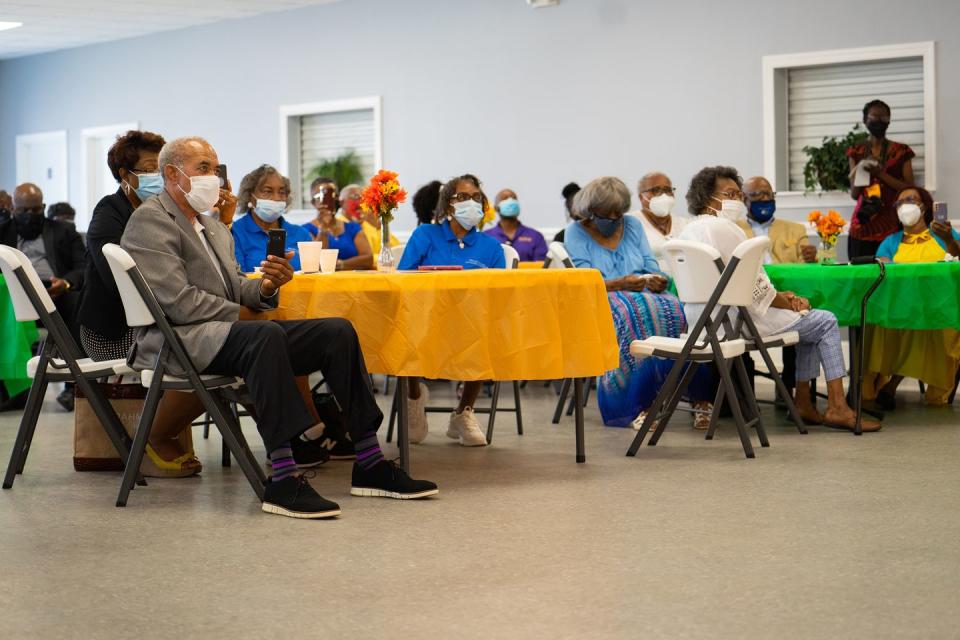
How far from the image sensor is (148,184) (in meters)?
4.42

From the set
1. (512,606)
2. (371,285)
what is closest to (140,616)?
(512,606)

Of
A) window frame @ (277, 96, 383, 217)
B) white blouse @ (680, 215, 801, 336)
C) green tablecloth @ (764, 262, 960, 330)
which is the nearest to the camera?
white blouse @ (680, 215, 801, 336)

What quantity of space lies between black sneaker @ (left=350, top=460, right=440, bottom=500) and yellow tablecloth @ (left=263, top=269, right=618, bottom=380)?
1.22 ft

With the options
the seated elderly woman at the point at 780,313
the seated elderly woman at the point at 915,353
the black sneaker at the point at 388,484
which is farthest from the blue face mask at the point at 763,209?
the black sneaker at the point at 388,484

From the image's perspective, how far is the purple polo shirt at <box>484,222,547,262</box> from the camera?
27.3 feet

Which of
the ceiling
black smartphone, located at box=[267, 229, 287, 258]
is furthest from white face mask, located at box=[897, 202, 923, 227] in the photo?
the ceiling

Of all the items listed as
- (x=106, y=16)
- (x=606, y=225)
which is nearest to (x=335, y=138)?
(x=106, y=16)

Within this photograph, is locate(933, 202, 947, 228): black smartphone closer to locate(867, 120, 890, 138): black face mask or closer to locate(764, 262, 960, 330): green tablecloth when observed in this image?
locate(764, 262, 960, 330): green tablecloth

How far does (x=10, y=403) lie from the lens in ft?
22.1

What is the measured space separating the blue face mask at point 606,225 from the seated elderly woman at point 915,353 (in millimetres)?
1455

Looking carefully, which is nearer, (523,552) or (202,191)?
(523,552)

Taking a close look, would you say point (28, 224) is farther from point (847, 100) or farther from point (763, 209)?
point (847, 100)

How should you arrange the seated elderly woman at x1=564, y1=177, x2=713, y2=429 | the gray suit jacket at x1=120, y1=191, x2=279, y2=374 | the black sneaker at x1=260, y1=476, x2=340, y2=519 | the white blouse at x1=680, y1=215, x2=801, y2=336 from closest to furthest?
1. the black sneaker at x1=260, y1=476, x2=340, y2=519
2. the gray suit jacket at x1=120, y1=191, x2=279, y2=374
3. the white blouse at x1=680, y1=215, x2=801, y2=336
4. the seated elderly woman at x1=564, y1=177, x2=713, y2=429

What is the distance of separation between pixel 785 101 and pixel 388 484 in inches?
241
